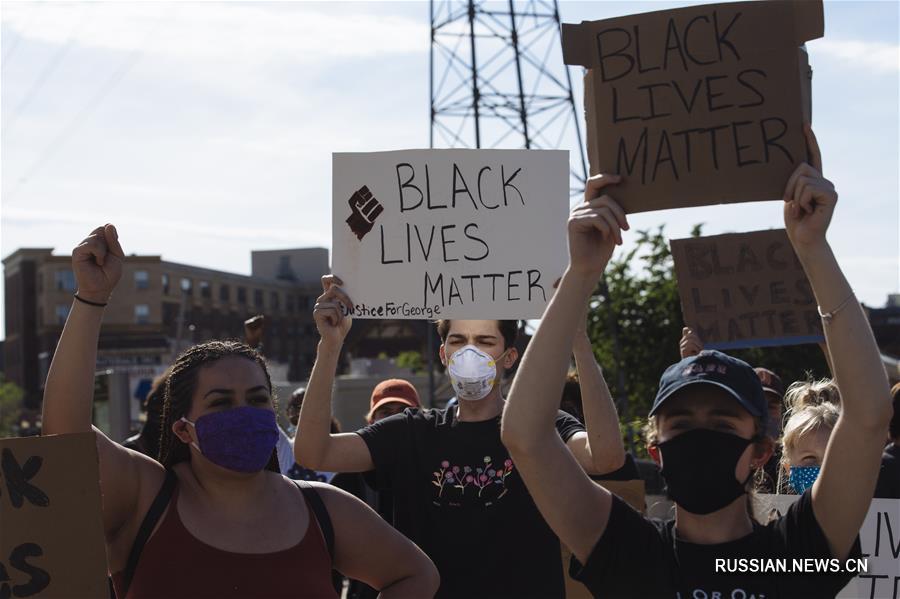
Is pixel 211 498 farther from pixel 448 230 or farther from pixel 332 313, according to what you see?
pixel 448 230

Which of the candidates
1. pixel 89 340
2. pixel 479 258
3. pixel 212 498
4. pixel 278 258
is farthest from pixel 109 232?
pixel 278 258

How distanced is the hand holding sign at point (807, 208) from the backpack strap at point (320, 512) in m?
1.55

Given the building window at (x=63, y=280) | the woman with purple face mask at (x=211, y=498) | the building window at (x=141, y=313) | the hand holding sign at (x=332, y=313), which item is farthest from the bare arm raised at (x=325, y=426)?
the building window at (x=63, y=280)

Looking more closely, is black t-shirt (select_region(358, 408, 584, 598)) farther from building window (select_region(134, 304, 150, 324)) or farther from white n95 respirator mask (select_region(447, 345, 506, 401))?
building window (select_region(134, 304, 150, 324))

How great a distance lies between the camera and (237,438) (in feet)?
10.8

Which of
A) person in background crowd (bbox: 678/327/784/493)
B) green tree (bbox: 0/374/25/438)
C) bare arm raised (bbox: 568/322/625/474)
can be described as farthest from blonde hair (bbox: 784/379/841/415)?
green tree (bbox: 0/374/25/438)

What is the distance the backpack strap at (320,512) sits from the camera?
11.0 ft

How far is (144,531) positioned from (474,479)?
134 centimetres

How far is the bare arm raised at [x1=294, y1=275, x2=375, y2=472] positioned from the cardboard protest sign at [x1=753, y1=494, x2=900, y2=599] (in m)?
1.47

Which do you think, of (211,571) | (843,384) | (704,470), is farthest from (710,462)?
(211,571)

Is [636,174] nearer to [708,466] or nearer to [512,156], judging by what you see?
[708,466]

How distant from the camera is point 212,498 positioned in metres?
3.30

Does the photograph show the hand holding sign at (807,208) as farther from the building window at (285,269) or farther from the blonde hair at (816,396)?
the building window at (285,269)

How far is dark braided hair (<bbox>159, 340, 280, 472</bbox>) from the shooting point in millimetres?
3434
